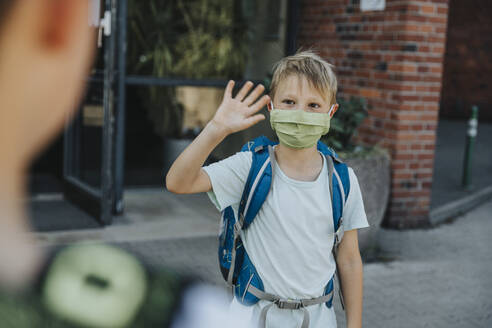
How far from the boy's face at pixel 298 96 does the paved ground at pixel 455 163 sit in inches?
229

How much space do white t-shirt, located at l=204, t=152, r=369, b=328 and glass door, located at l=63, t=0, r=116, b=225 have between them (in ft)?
14.0

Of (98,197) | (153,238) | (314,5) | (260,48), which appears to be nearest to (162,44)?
(260,48)

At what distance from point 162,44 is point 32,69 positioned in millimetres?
2418

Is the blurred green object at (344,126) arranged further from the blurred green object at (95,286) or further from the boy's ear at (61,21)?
the boy's ear at (61,21)

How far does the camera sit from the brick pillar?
6.79m

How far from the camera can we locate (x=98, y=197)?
22.5 feet

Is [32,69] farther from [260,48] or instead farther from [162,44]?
[260,48]

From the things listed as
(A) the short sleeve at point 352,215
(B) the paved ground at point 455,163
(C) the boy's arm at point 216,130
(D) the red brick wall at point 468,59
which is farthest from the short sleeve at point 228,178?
(D) the red brick wall at point 468,59

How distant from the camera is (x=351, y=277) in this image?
8.50ft

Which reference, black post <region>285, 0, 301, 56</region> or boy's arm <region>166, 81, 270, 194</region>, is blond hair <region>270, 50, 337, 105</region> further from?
black post <region>285, 0, 301, 56</region>

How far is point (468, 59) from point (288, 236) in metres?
18.3

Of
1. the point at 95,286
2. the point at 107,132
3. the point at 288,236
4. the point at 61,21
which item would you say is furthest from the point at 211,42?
the point at 288,236

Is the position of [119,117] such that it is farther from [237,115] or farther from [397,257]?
[237,115]

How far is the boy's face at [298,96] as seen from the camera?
2.43 meters
